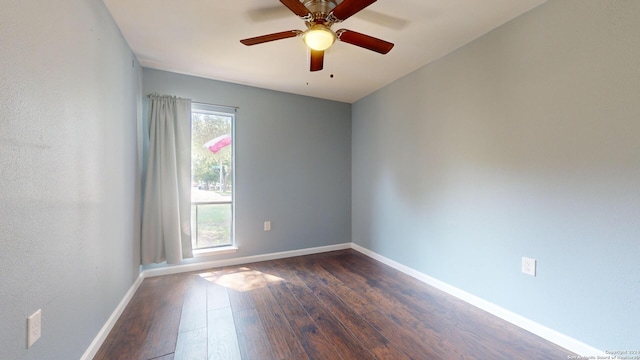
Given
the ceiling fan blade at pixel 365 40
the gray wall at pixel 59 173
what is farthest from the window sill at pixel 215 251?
the ceiling fan blade at pixel 365 40

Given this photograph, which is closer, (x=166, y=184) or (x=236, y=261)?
(x=166, y=184)

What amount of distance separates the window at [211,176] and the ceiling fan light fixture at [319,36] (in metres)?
1.83

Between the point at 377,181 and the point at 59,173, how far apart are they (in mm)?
3124

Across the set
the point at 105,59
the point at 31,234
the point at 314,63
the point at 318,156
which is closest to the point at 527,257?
the point at 314,63

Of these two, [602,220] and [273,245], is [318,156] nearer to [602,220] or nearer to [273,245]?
[273,245]

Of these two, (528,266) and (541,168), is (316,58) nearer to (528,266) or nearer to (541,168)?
(541,168)

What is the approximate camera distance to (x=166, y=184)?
9.25 ft

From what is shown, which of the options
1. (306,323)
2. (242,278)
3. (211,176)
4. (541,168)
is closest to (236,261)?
(242,278)

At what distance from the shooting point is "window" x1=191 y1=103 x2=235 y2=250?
315cm

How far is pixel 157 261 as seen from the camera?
280 cm

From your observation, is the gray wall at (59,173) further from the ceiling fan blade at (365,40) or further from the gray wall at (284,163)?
the ceiling fan blade at (365,40)

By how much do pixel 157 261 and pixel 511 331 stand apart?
3.41m

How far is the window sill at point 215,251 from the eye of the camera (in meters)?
3.08

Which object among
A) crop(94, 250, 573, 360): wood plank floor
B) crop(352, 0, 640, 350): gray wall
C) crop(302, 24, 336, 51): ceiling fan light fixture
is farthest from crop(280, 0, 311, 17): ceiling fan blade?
crop(94, 250, 573, 360): wood plank floor
